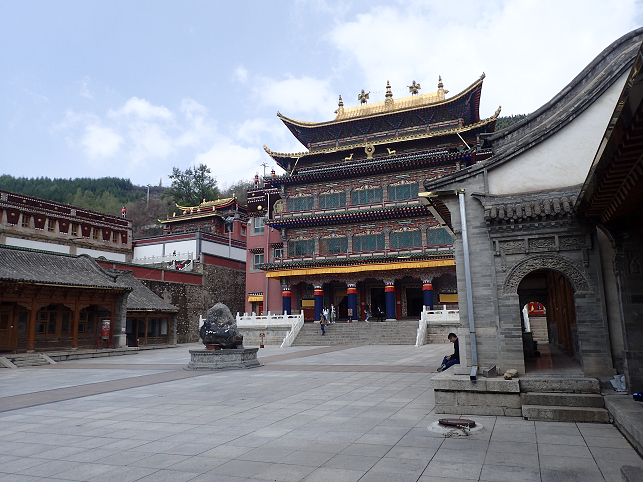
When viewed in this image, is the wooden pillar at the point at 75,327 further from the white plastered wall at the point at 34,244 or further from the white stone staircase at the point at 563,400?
the white stone staircase at the point at 563,400

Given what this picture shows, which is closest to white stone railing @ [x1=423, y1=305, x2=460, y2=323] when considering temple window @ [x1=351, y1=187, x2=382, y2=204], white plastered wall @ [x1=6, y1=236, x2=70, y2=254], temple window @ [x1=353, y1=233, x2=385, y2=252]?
temple window @ [x1=353, y1=233, x2=385, y2=252]

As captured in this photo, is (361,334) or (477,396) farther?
(361,334)

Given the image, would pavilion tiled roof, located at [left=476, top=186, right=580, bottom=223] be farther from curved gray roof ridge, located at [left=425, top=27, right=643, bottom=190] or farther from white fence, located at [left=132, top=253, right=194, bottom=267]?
white fence, located at [left=132, top=253, right=194, bottom=267]

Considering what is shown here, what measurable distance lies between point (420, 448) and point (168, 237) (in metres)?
40.6

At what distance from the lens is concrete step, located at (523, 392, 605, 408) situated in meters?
7.57

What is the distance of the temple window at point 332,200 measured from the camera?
3706 centimetres

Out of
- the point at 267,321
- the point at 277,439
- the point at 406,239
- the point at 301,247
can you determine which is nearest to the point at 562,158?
the point at 277,439

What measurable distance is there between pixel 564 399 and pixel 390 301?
83.4ft

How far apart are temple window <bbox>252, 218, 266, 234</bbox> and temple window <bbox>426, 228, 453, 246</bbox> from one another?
15.0m

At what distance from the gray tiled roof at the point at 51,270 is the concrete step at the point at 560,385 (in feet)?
68.5

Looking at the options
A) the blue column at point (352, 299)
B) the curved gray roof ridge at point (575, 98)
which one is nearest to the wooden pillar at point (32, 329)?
the blue column at point (352, 299)

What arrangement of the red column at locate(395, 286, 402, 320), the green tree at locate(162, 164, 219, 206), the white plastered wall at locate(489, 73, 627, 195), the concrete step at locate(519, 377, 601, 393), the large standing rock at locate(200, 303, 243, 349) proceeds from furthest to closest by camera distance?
the green tree at locate(162, 164, 219, 206) < the red column at locate(395, 286, 402, 320) < the large standing rock at locate(200, 303, 243, 349) < the white plastered wall at locate(489, 73, 627, 195) < the concrete step at locate(519, 377, 601, 393)

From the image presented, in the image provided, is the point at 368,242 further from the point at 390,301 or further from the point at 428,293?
the point at 428,293

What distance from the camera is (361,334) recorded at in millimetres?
28781
